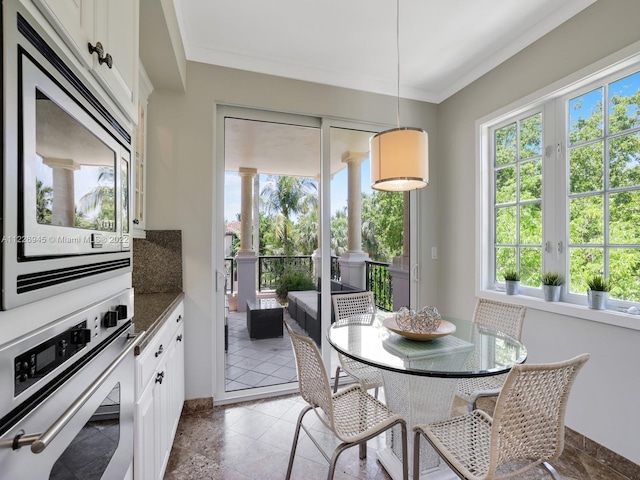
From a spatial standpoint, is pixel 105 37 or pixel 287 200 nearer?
pixel 105 37

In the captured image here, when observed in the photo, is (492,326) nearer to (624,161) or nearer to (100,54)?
(624,161)

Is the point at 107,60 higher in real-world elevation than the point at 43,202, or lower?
higher

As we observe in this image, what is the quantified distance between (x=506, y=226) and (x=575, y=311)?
2.84 ft

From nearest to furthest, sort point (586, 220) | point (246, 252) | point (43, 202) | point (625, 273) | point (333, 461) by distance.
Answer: point (43, 202)
point (333, 461)
point (625, 273)
point (586, 220)
point (246, 252)

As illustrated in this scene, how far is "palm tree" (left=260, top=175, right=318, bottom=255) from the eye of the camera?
2883mm

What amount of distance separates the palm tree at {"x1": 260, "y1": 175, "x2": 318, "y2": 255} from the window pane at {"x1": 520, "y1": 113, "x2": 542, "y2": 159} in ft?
5.68

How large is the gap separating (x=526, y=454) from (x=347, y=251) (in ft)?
6.66

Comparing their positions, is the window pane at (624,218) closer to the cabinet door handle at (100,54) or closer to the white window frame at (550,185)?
the white window frame at (550,185)

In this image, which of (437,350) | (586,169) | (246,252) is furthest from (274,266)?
(586,169)

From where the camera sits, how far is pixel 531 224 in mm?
2500

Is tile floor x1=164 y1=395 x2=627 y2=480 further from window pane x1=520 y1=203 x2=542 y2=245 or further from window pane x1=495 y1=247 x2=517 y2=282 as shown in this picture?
window pane x1=520 y1=203 x2=542 y2=245

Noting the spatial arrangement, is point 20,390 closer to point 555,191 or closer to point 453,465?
point 453,465

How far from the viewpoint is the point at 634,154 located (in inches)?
→ 75.2

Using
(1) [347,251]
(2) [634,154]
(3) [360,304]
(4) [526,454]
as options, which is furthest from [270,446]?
(2) [634,154]
